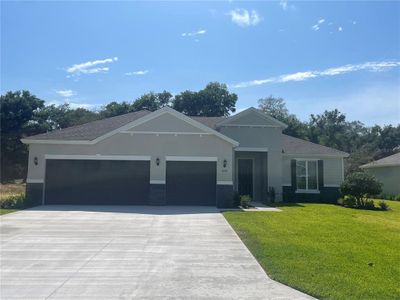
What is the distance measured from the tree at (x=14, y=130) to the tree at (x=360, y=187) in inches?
1171

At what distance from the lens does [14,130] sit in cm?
3638

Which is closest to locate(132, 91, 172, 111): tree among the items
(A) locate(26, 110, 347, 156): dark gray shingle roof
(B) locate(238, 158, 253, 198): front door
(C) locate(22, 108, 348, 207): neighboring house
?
(A) locate(26, 110, 347, 156): dark gray shingle roof

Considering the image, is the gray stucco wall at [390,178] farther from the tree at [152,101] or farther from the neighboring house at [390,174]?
the tree at [152,101]

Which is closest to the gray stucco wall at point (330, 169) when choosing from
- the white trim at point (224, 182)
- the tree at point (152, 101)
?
the white trim at point (224, 182)

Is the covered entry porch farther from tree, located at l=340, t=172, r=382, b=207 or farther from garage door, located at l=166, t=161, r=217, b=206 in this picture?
tree, located at l=340, t=172, r=382, b=207

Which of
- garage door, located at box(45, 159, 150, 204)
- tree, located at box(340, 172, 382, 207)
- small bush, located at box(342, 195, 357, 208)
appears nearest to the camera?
garage door, located at box(45, 159, 150, 204)

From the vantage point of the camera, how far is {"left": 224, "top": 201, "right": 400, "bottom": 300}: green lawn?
611 centimetres

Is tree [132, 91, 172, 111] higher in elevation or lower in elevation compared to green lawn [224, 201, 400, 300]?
higher

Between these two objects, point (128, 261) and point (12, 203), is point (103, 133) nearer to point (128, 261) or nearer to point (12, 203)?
point (12, 203)

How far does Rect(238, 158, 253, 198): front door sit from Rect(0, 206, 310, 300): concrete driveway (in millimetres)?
9007

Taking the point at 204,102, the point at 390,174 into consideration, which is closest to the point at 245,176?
the point at 390,174

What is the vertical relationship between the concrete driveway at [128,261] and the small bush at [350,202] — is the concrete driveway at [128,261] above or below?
below

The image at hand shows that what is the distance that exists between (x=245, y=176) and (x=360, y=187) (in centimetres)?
609

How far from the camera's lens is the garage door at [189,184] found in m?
18.3
